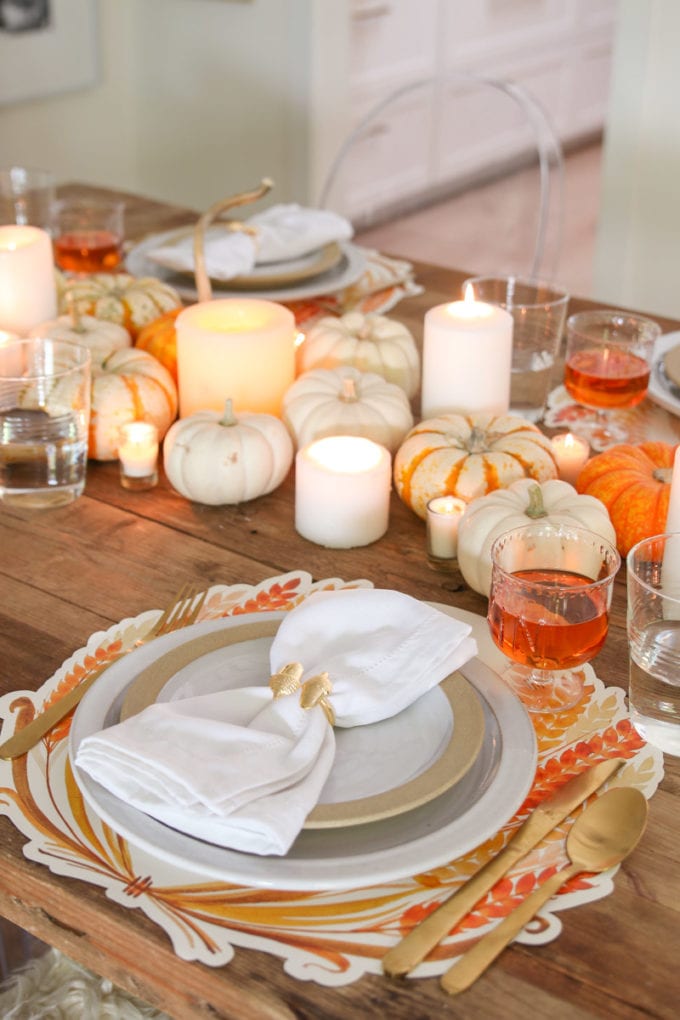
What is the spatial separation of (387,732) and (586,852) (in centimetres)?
16

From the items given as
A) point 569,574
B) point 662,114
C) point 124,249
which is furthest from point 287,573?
point 662,114

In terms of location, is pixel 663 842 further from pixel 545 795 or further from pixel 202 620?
pixel 202 620

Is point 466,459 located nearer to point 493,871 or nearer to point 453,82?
point 493,871

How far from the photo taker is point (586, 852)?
0.82 m

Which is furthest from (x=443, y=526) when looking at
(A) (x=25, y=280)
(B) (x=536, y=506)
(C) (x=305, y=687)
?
(A) (x=25, y=280)

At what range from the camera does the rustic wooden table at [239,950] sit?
0.73 m

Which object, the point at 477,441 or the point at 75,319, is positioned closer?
the point at 477,441

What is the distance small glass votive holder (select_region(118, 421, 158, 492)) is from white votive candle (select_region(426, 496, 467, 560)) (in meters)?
0.32

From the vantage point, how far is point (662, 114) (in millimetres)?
2990

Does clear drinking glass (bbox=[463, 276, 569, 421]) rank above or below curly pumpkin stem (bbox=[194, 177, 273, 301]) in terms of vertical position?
below

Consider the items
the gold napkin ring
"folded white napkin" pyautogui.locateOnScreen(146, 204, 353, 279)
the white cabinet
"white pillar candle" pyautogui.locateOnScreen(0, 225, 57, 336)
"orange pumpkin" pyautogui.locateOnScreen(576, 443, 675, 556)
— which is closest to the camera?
the gold napkin ring

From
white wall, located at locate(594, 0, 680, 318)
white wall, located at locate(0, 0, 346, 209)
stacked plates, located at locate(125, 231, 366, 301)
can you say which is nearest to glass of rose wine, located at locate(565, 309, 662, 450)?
stacked plates, located at locate(125, 231, 366, 301)

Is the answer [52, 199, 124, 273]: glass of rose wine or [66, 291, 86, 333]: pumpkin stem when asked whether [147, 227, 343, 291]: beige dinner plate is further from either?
[66, 291, 86, 333]: pumpkin stem

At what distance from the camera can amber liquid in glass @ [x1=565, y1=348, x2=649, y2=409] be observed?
146cm
